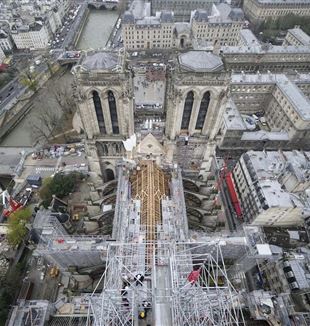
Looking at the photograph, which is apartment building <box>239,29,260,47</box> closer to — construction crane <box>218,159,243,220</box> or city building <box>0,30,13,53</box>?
construction crane <box>218,159,243,220</box>

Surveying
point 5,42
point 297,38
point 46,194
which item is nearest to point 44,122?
point 46,194

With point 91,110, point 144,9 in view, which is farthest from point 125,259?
point 144,9

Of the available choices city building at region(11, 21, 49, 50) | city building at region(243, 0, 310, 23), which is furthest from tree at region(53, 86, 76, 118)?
city building at region(243, 0, 310, 23)

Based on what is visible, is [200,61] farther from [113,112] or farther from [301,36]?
[301,36]

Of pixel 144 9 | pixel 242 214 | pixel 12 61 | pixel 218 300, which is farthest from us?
pixel 144 9

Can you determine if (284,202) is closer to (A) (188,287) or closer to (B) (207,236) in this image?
(B) (207,236)

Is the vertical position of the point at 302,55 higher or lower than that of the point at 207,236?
higher

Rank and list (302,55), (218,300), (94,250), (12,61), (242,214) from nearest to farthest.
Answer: (218,300) < (94,250) < (242,214) < (302,55) < (12,61)

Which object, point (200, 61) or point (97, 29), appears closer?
point (200, 61)
